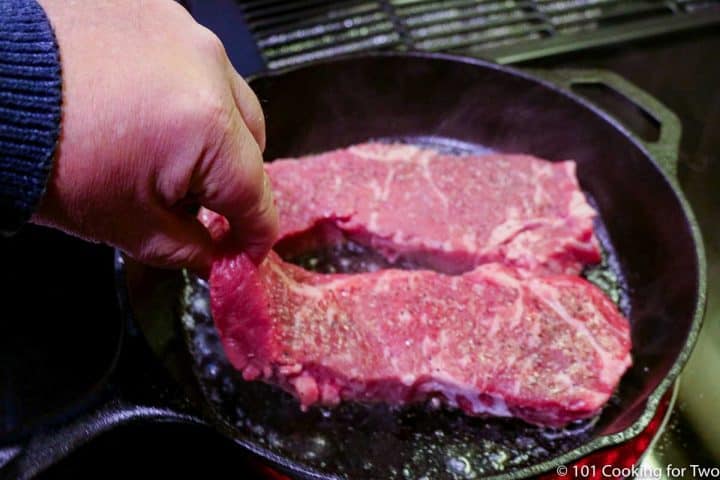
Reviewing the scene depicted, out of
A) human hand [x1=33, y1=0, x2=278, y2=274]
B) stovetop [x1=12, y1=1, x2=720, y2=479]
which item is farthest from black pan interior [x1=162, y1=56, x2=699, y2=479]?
human hand [x1=33, y1=0, x2=278, y2=274]

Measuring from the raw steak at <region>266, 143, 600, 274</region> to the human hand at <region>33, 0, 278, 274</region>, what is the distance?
0.69 metres

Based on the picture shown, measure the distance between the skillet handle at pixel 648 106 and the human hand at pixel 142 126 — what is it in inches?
44.2

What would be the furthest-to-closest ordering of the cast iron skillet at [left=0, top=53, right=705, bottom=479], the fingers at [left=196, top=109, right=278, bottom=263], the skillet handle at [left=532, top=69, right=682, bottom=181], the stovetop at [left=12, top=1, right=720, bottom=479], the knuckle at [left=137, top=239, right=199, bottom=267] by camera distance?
1. the skillet handle at [left=532, top=69, right=682, bottom=181]
2. the stovetop at [left=12, top=1, right=720, bottom=479]
3. the cast iron skillet at [left=0, top=53, right=705, bottom=479]
4. the knuckle at [left=137, top=239, right=199, bottom=267]
5. the fingers at [left=196, top=109, right=278, bottom=263]

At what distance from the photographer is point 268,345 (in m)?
1.54

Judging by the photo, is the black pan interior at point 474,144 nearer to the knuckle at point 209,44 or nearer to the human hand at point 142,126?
the human hand at point 142,126

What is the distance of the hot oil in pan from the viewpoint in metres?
1.50

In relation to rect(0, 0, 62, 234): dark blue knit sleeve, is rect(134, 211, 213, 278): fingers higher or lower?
lower

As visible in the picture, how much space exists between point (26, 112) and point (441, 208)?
1148 millimetres

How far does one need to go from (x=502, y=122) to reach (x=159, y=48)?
129 cm

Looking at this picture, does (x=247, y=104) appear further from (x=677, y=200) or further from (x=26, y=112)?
(x=677, y=200)

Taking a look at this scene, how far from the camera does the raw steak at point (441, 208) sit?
1815 mm

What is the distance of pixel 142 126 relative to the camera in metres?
1.00

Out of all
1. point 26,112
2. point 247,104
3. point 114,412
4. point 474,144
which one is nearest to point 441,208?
point 474,144

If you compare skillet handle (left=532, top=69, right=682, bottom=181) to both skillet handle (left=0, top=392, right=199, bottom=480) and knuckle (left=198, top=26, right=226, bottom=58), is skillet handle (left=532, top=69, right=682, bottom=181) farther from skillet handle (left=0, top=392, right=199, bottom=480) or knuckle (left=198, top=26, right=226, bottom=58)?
skillet handle (left=0, top=392, right=199, bottom=480)
